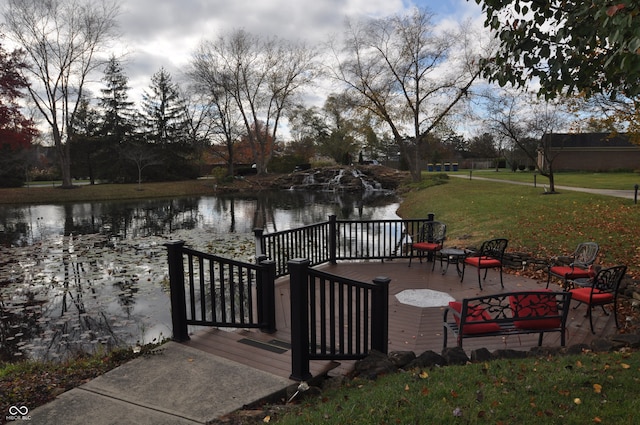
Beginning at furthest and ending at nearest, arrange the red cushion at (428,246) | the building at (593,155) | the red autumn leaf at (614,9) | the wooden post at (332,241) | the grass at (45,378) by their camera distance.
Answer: the building at (593,155) < the wooden post at (332,241) < the red cushion at (428,246) < the grass at (45,378) < the red autumn leaf at (614,9)

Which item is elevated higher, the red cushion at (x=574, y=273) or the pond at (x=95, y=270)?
the red cushion at (x=574, y=273)

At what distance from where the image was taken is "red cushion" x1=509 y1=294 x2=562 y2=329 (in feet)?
13.7

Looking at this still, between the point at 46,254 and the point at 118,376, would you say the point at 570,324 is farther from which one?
the point at 46,254

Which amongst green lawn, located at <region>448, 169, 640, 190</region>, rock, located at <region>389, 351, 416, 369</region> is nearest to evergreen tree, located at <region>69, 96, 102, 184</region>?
green lawn, located at <region>448, 169, 640, 190</region>

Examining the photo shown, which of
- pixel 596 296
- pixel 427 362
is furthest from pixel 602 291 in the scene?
pixel 427 362

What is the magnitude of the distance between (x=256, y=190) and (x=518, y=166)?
32.4m

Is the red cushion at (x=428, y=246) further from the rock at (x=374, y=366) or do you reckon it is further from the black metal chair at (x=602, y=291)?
the rock at (x=374, y=366)

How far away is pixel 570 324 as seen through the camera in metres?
5.09

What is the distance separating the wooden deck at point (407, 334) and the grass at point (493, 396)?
2.68ft

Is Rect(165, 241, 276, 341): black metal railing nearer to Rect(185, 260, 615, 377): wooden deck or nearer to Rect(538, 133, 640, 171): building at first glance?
Rect(185, 260, 615, 377): wooden deck

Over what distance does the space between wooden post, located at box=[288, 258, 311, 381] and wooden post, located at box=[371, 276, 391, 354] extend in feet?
2.53

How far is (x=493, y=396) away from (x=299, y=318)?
1589 mm

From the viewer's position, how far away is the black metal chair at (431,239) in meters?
7.98

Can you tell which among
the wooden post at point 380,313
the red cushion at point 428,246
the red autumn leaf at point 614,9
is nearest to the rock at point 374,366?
the wooden post at point 380,313
